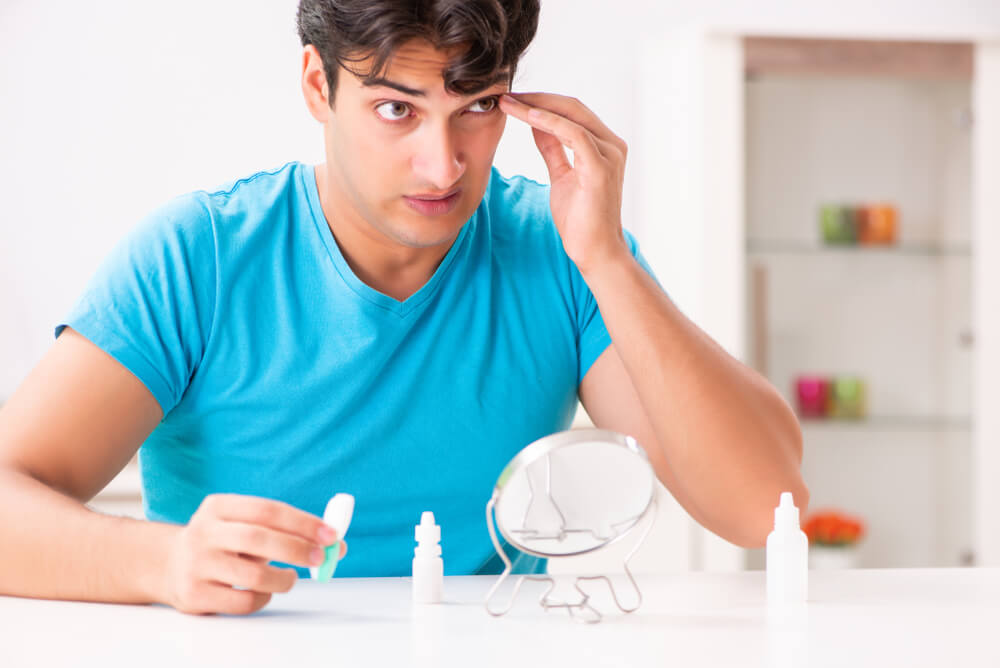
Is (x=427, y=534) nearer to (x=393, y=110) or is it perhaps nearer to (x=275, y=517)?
(x=275, y=517)

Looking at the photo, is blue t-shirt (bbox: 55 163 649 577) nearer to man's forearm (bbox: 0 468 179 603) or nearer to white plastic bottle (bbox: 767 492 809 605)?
man's forearm (bbox: 0 468 179 603)

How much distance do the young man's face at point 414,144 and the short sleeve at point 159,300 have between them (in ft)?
0.67

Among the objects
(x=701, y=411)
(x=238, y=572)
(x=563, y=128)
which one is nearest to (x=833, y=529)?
(x=701, y=411)

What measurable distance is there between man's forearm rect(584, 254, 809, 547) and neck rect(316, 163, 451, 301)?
0.84 ft

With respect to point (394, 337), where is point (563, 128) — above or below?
above

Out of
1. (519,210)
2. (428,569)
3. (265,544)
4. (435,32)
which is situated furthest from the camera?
(519,210)

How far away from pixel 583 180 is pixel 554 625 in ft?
1.88

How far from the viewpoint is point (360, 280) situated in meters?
1.29

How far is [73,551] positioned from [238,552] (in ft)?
0.61

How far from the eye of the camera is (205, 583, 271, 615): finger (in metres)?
0.85

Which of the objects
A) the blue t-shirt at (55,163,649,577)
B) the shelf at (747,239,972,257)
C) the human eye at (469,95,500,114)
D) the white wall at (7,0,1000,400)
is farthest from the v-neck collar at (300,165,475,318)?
the shelf at (747,239,972,257)

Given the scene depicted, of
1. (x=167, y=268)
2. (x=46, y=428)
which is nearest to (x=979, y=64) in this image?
(x=167, y=268)

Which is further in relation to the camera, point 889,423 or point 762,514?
point 889,423

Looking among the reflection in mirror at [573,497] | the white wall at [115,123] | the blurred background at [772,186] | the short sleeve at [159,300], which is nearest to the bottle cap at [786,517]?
the reflection in mirror at [573,497]
